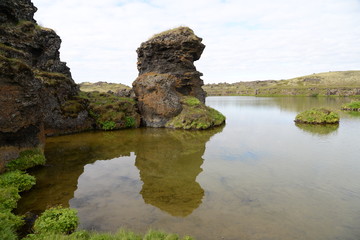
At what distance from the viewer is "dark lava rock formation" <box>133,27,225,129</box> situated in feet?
113

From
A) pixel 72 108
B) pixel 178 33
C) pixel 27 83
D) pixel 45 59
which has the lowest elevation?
pixel 72 108

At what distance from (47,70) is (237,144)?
2439 cm

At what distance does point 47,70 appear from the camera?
2917 centimetres

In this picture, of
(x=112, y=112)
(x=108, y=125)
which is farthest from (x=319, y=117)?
(x=108, y=125)

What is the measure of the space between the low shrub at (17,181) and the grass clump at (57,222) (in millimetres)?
4168

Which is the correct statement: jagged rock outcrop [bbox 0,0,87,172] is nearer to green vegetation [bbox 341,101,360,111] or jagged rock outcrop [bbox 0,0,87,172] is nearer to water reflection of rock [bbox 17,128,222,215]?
water reflection of rock [bbox 17,128,222,215]

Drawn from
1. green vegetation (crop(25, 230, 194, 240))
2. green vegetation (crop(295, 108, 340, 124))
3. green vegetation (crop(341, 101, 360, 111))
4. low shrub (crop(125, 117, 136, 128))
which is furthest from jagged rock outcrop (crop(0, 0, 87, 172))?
green vegetation (crop(341, 101, 360, 111))

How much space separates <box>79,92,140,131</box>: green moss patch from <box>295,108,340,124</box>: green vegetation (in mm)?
24898

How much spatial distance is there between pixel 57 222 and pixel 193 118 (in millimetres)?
25098

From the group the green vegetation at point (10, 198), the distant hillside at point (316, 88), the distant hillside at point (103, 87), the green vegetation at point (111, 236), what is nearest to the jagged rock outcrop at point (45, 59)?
the green vegetation at point (10, 198)

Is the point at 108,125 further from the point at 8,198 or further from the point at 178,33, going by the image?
the point at 8,198

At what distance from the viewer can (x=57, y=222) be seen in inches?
342

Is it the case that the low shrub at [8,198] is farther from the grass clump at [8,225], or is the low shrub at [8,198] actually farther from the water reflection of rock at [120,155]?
the grass clump at [8,225]

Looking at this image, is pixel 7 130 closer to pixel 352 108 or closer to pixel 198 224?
pixel 198 224
